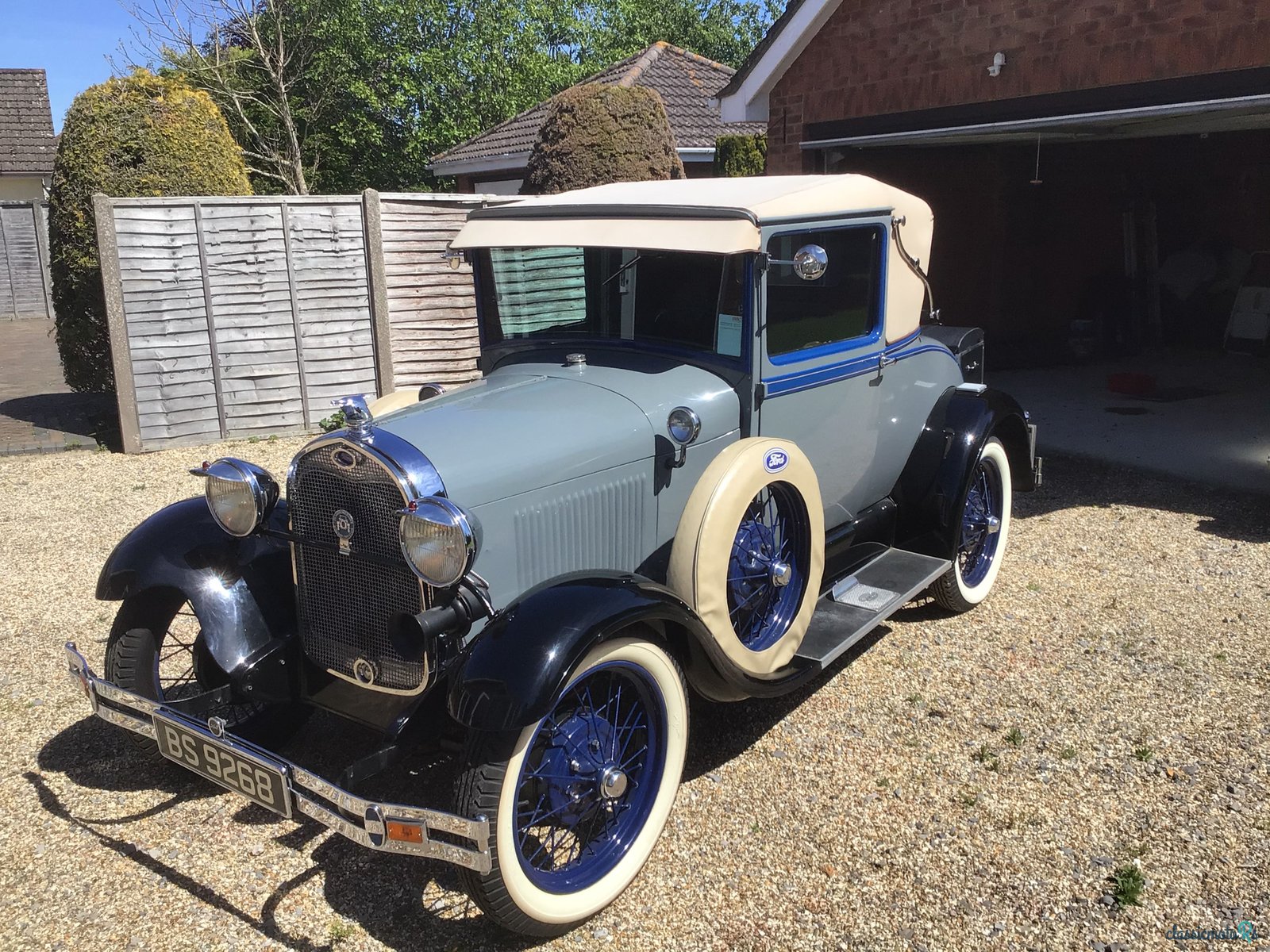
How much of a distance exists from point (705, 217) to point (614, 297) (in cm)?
52

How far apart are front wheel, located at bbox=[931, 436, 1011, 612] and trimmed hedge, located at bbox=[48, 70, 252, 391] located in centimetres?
721

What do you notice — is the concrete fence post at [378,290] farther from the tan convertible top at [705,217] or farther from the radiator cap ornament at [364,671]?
the radiator cap ornament at [364,671]

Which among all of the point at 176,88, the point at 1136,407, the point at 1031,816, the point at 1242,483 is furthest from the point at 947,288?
the point at 1031,816

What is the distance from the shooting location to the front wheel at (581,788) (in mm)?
2492

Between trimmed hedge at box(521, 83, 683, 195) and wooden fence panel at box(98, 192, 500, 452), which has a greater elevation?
trimmed hedge at box(521, 83, 683, 195)

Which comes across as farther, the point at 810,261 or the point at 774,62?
the point at 774,62

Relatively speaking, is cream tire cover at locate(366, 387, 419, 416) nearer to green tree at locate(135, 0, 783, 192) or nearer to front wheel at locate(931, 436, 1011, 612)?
front wheel at locate(931, 436, 1011, 612)

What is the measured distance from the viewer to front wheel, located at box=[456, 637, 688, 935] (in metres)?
2.49

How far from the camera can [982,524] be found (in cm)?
486

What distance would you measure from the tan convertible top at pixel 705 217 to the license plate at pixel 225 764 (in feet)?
6.62

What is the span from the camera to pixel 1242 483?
267 inches

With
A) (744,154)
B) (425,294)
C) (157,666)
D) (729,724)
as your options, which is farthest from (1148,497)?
(744,154)

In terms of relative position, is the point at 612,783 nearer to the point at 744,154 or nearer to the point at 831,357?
the point at 831,357

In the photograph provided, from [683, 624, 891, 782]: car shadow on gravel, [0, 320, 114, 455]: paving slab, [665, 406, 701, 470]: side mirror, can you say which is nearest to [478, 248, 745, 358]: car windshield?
[665, 406, 701, 470]: side mirror
